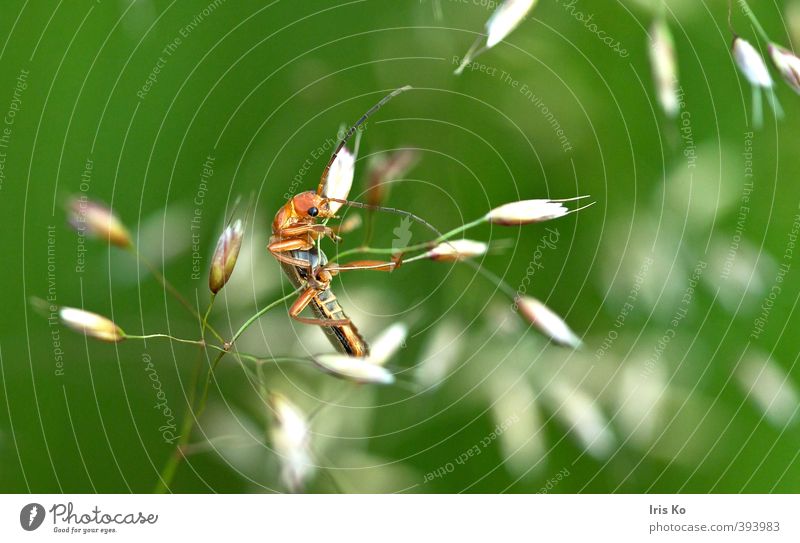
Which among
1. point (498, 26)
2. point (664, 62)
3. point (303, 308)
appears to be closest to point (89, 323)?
point (303, 308)

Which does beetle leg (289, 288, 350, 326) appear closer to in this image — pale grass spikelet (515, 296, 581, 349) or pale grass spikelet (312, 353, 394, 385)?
pale grass spikelet (312, 353, 394, 385)

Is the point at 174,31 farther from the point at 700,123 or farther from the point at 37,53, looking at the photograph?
the point at 700,123

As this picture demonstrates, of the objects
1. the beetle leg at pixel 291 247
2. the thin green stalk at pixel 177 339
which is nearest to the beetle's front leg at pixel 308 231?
the beetle leg at pixel 291 247

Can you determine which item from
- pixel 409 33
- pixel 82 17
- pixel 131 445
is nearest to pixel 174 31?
pixel 82 17

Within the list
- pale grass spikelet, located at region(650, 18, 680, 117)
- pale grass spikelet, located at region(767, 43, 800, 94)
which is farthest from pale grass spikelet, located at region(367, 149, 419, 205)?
pale grass spikelet, located at region(767, 43, 800, 94)

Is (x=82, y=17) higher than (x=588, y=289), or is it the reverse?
(x=82, y=17)

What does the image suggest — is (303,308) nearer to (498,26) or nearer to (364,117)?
(364,117)

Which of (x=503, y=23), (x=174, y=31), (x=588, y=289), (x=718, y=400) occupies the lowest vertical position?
(x=718, y=400)
